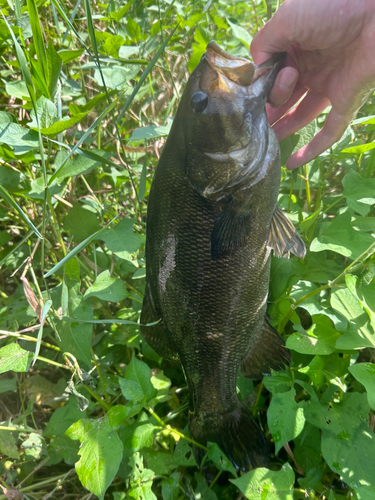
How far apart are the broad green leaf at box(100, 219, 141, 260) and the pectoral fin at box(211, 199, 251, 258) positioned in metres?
0.36

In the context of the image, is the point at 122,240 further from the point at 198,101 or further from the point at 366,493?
the point at 366,493

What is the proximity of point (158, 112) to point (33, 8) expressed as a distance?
1.93 meters

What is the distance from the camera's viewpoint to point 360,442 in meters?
1.31

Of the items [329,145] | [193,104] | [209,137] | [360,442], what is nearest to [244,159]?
[209,137]

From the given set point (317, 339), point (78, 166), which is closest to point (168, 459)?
point (317, 339)

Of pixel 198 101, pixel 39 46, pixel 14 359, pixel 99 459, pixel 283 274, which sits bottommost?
pixel 99 459

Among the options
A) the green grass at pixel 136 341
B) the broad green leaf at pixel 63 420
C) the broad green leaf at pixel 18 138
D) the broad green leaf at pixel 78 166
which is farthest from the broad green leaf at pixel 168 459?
the broad green leaf at pixel 18 138

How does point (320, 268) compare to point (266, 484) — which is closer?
point (266, 484)

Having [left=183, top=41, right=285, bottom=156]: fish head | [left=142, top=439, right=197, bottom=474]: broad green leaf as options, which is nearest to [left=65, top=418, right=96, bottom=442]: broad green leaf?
[left=142, top=439, right=197, bottom=474]: broad green leaf

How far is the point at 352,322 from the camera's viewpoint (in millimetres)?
1342

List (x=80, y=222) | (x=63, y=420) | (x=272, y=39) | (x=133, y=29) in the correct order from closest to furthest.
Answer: (x=272, y=39)
(x=63, y=420)
(x=80, y=222)
(x=133, y=29)

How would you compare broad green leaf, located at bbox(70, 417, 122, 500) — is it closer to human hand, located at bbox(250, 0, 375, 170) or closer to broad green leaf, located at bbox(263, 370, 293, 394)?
broad green leaf, located at bbox(263, 370, 293, 394)

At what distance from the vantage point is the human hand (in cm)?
145

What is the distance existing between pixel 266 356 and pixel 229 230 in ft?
2.24
